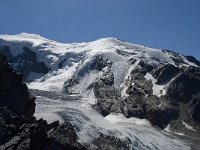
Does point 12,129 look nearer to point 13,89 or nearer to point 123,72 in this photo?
point 13,89

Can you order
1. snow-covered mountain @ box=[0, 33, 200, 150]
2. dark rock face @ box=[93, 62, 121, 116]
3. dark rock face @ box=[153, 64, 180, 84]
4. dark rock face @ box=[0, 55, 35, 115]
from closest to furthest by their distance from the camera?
dark rock face @ box=[0, 55, 35, 115], snow-covered mountain @ box=[0, 33, 200, 150], dark rock face @ box=[93, 62, 121, 116], dark rock face @ box=[153, 64, 180, 84]

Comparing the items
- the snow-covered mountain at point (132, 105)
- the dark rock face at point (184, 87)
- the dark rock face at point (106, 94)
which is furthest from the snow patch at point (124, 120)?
the dark rock face at point (184, 87)

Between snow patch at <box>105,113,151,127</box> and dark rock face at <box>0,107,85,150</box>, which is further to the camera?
snow patch at <box>105,113,151,127</box>

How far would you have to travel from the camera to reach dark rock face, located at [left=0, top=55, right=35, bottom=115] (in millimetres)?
80169

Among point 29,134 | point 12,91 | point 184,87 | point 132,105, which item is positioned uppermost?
point 12,91

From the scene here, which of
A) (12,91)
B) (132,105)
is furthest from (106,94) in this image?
(12,91)

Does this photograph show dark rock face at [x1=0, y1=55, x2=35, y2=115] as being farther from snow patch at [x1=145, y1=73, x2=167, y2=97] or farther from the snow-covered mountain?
snow patch at [x1=145, y1=73, x2=167, y2=97]

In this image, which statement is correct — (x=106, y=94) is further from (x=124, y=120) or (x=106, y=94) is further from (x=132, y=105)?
(x=124, y=120)

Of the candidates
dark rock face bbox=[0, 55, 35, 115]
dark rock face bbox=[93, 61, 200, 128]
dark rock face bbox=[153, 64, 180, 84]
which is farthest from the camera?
dark rock face bbox=[153, 64, 180, 84]

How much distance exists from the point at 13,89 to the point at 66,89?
108 m

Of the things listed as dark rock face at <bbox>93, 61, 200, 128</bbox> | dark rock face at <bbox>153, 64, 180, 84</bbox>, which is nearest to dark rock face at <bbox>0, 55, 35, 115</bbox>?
dark rock face at <bbox>93, 61, 200, 128</bbox>

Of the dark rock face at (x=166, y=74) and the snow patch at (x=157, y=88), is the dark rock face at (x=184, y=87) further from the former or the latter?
the dark rock face at (x=166, y=74)

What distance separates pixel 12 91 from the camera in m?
82.8

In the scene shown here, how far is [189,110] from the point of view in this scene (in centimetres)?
16025
